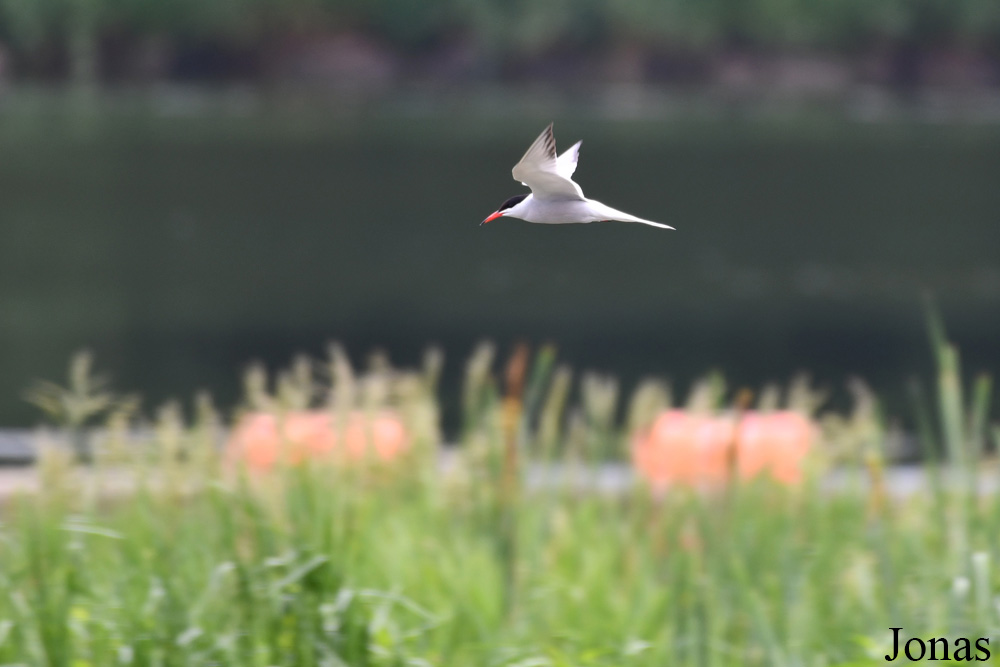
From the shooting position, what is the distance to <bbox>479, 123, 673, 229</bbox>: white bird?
1.71 metres

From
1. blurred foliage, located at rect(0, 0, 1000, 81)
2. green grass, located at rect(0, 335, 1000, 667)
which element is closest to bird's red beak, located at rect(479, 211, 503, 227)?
green grass, located at rect(0, 335, 1000, 667)

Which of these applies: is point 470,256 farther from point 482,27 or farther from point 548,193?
point 548,193

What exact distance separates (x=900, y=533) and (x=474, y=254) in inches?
1178

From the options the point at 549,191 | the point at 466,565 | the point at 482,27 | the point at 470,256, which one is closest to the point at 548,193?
the point at 549,191

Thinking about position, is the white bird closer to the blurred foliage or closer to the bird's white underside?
the bird's white underside

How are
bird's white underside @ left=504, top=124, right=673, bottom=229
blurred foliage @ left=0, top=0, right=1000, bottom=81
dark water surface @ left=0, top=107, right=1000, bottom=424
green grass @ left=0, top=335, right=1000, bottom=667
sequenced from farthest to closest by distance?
blurred foliage @ left=0, top=0, right=1000, bottom=81, dark water surface @ left=0, top=107, right=1000, bottom=424, green grass @ left=0, top=335, right=1000, bottom=667, bird's white underside @ left=504, top=124, right=673, bottom=229

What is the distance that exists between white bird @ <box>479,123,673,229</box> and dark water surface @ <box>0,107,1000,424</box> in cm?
847

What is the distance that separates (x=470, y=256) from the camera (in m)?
34.8

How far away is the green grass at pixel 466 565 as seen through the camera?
447 cm

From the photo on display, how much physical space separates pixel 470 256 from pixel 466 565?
29.7m

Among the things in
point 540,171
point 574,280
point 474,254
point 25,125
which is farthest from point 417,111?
point 540,171

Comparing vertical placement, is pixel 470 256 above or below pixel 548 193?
above

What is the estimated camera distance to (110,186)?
45875mm

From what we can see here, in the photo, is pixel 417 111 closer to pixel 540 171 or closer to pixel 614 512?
pixel 614 512
